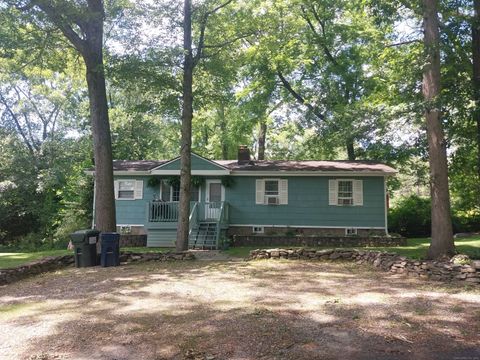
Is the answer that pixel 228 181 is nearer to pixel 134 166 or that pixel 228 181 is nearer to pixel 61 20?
pixel 134 166

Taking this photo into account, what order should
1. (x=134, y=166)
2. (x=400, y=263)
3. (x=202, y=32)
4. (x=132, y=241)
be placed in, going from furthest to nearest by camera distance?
(x=134, y=166) < (x=132, y=241) < (x=202, y=32) < (x=400, y=263)

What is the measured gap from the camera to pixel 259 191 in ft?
61.0

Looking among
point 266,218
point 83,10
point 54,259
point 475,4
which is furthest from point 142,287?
point 475,4

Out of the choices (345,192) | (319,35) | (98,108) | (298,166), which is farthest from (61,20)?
(319,35)

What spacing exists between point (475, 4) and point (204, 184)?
12317 millimetres

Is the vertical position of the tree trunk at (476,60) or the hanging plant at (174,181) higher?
the tree trunk at (476,60)

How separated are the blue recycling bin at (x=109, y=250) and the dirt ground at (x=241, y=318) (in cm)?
199

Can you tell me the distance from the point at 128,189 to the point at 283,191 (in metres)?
7.26

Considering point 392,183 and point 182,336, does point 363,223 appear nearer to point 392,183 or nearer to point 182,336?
point 392,183

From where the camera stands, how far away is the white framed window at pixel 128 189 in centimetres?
1912

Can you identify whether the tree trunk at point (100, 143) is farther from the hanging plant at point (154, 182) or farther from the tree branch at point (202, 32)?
the hanging plant at point (154, 182)

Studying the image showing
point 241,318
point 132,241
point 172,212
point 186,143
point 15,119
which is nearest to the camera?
point 241,318

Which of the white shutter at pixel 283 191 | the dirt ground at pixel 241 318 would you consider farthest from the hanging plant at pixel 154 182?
the dirt ground at pixel 241 318

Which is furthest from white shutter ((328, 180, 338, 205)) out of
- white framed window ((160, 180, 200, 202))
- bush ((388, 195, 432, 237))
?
white framed window ((160, 180, 200, 202))
